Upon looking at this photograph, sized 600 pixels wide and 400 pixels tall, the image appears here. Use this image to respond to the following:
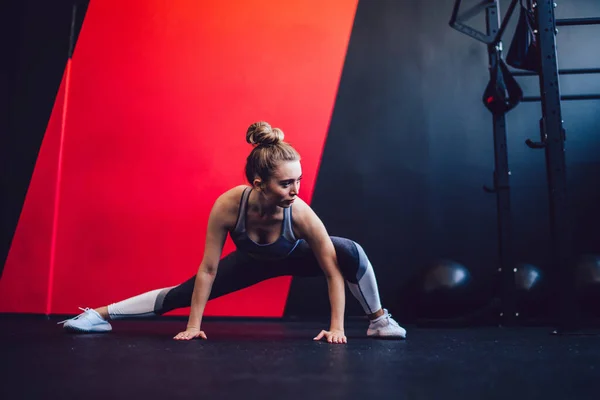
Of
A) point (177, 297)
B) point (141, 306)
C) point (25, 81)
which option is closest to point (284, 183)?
point (177, 297)

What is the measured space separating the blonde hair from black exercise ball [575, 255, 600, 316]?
1870 millimetres

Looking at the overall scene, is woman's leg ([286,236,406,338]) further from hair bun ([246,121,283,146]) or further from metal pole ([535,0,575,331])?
metal pole ([535,0,575,331])

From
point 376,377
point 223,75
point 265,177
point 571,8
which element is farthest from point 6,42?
point 571,8

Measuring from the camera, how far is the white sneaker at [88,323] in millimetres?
2234

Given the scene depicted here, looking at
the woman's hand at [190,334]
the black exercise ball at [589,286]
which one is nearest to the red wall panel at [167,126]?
the woman's hand at [190,334]

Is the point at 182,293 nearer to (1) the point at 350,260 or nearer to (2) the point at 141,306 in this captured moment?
(2) the point at 141,306

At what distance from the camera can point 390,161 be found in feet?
11.5

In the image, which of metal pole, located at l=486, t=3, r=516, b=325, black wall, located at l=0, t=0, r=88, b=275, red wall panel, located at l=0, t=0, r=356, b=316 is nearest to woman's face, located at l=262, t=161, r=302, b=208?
red wall panel, located at l=0, t=0, r=356, b=316

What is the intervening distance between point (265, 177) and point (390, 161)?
1.78 m

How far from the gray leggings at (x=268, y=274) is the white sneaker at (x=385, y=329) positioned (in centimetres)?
5

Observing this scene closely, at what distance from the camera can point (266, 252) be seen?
2.09m

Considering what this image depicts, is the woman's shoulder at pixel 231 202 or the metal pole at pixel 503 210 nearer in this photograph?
the woman's shoulder at pixel 231 202

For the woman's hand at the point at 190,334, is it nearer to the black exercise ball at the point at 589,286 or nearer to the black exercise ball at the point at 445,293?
the black exercise ball at the point at 445,293

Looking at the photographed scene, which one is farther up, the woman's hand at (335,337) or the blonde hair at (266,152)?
the blonde hair at (266,152)
